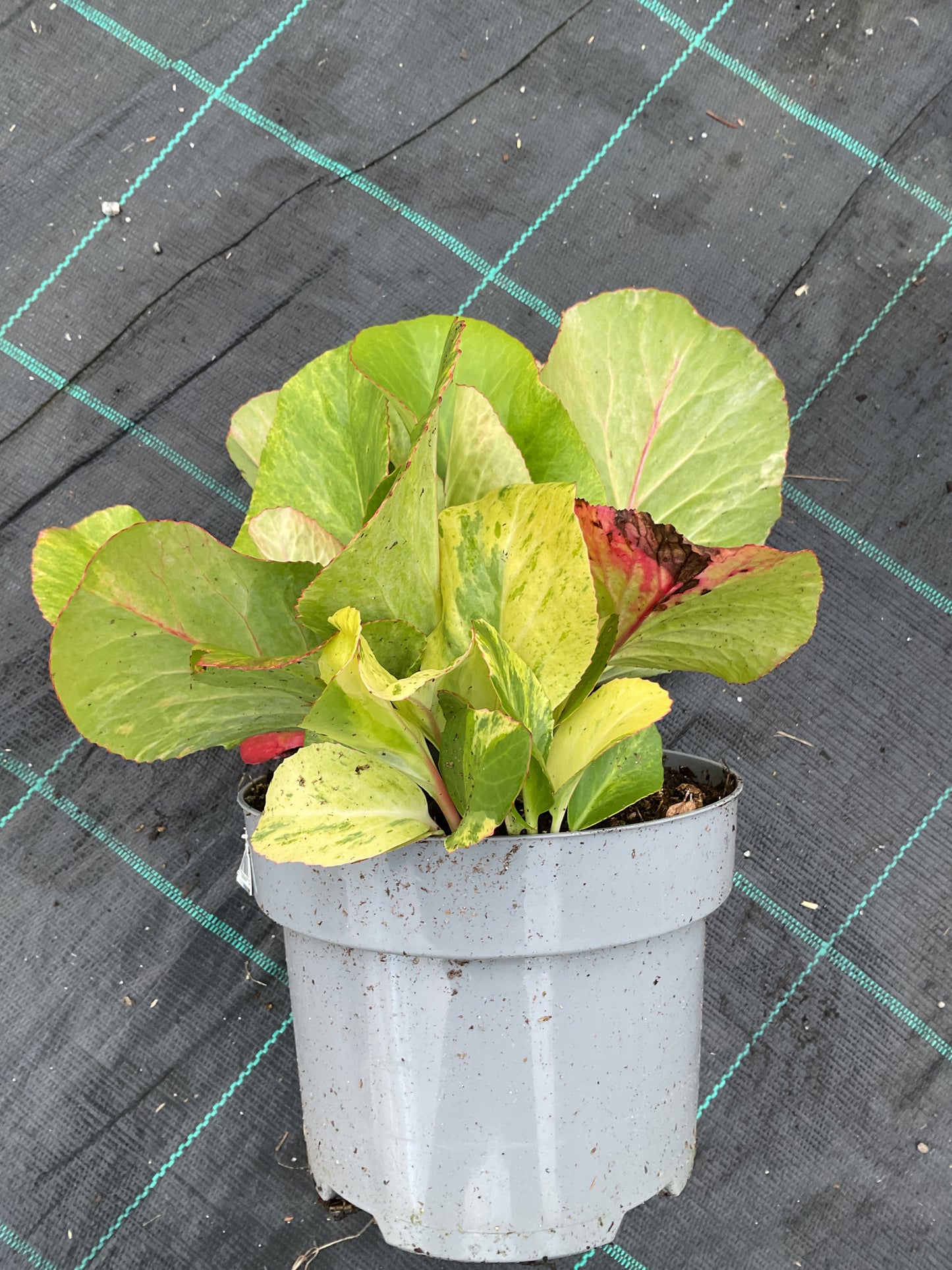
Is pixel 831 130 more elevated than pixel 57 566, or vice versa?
pixel 831 130

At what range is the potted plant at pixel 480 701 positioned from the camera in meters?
0.34

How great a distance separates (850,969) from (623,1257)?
9.7 inches

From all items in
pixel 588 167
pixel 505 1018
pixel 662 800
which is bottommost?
pixel 505 1018

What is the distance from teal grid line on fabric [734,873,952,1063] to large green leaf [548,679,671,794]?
0.32 meters

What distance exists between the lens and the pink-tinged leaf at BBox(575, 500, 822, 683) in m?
0.34

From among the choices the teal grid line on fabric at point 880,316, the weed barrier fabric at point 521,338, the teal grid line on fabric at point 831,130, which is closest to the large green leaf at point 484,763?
the weed barrier fabric at point 521,338

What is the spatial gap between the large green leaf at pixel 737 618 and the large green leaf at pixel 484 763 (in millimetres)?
82

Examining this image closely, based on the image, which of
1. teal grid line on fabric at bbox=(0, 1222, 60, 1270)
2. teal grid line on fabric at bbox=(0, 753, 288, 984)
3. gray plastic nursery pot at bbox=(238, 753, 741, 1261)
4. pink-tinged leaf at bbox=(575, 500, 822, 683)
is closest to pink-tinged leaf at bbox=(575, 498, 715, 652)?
pink-tinged leaf at bbox=(575, 500, 822, 683)

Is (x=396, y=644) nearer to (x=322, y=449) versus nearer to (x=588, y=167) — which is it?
(x=322, y=449)

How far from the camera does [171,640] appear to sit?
1.13 ft

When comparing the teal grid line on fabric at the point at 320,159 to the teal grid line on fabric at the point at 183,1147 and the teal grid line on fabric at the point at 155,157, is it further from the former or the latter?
the teal grid line on fabric at the point at 183,1147

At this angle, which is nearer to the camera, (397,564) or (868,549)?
(397,564)

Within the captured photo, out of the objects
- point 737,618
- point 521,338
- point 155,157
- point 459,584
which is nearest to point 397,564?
point 459,584

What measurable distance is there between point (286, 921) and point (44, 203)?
0.52 metres
